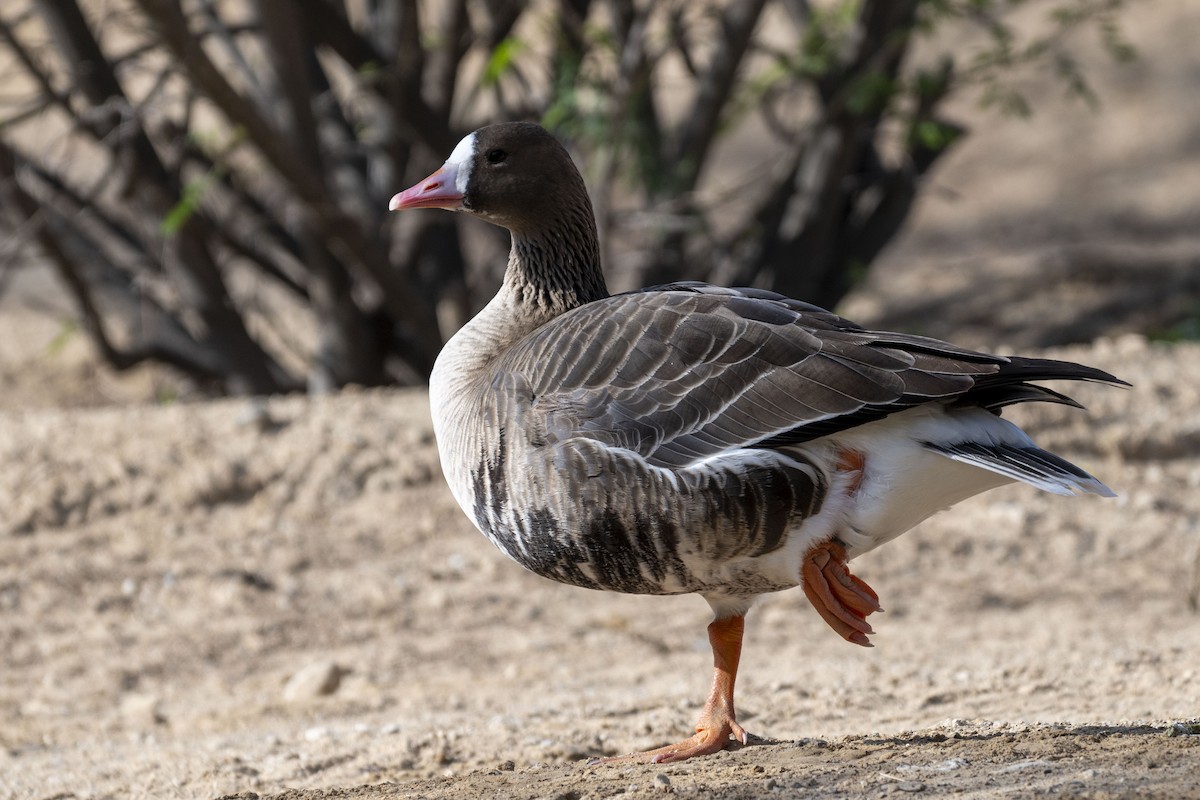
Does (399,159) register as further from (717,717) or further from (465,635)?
(717,717)

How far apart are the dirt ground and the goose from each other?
20.7 inches

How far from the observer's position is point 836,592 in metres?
4.01

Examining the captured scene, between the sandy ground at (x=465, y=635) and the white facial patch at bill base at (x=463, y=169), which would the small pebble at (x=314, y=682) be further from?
the white facial patch at bill base at (x=463, y=169)

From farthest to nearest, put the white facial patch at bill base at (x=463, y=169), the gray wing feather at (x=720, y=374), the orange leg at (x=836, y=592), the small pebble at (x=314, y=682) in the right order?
1. the small pebble at (x=314, y=682)
2. the white facial patch at bill base at (x=463, y=169)
3. the orange leg at (x=836, y=592)
4. the gray wing feather at (x=720, y=374)

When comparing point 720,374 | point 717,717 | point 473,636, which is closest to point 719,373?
point 720,374

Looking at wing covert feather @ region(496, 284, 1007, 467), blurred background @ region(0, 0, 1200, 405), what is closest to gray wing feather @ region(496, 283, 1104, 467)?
wing covert feather @ region(496, 284, 1007, 467)

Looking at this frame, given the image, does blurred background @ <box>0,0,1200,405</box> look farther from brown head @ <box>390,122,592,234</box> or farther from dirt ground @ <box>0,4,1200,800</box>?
brown head @ <box>390,122,592,234</box>

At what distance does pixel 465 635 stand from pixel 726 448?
9.04 ft

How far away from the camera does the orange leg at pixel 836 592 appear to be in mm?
3973

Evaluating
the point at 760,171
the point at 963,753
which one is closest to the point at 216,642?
the point at 963,753

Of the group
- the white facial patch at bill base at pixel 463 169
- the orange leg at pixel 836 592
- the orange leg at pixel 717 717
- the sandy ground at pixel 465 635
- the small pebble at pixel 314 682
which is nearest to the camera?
the orange leg at pixel 836 592

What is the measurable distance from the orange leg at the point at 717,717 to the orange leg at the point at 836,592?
422 millimetres

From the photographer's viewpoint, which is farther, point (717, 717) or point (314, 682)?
point (314, 682)

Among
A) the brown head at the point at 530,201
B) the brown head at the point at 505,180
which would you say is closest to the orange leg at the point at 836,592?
the brown head at the point at 530,201
